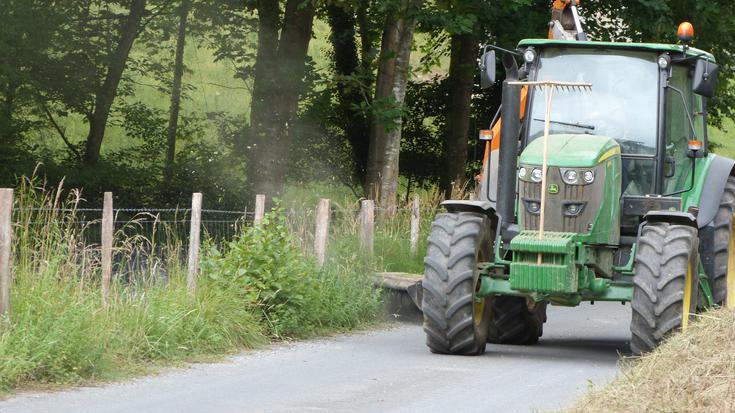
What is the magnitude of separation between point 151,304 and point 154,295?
9.8 inches

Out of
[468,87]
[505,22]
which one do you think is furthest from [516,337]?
[468,87]

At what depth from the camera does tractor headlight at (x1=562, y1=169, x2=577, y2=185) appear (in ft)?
39.0

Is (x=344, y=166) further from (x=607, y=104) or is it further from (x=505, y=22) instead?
(x=607, y=104)

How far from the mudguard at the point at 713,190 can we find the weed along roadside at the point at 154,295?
12.3 ft

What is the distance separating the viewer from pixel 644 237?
38.2 ft

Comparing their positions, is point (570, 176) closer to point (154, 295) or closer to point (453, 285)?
point (453, 285)

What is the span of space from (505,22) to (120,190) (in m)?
7.83

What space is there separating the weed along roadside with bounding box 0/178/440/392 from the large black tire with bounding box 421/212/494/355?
162 cm

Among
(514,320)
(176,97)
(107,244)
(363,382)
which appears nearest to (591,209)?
(514,320)

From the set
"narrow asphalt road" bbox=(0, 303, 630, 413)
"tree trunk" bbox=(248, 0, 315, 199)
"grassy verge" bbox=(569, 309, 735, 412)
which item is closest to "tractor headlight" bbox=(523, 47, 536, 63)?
"narrow asphalt road" bbox=(0, 303, 630, 413)

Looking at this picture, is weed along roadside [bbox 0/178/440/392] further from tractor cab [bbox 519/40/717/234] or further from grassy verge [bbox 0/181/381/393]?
tractor cab [bbox 519/40/717/234]

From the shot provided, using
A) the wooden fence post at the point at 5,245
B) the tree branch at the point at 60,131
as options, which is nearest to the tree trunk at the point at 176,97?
the tree branch at the point at 60,131

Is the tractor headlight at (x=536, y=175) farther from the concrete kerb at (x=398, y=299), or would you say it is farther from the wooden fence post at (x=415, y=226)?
the wooden fence post at (x=415, y=226)

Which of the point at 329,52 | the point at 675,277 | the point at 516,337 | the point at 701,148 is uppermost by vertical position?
the point at 329,52
